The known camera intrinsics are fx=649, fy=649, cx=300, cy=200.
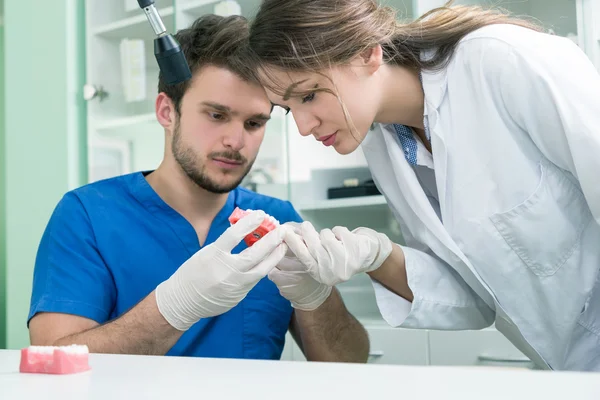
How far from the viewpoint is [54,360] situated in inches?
29.0

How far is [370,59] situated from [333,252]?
0.36m

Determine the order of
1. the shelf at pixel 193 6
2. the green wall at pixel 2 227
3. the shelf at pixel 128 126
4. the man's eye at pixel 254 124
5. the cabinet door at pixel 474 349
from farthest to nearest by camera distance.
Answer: the green wall at pixel 2 227
the shelf at pixel 128 126
the shelf at pixel 193 6
the cabinet door at pixel 474 349
the man's eye at pixel 254 124

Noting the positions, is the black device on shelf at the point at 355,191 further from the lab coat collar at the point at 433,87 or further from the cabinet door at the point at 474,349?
the lab coat collar at the point at 433,87

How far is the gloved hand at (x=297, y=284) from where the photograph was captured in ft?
4.23

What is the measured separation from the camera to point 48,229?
1459mm

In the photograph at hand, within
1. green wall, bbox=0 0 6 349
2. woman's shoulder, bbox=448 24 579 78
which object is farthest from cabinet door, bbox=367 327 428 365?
green wall, bbox=0 0 6 349

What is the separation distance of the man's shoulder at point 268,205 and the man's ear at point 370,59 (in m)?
0.59

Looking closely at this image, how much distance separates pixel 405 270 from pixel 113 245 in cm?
65

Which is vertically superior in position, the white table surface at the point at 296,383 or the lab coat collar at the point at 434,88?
the lab coat collar at the point at 434,88

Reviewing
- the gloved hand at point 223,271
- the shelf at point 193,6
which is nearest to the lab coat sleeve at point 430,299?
the gloved hand at point 223,271

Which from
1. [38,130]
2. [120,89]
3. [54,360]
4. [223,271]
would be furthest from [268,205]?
[38,130]

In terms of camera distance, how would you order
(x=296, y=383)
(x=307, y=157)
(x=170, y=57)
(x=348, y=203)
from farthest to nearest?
(x=307, y=157) < (x=348, y=203) < (x=170, y=57) < (x=296, y=383)

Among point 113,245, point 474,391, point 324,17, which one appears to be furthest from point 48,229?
point 474,391

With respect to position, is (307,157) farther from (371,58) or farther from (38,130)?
(38,130)
